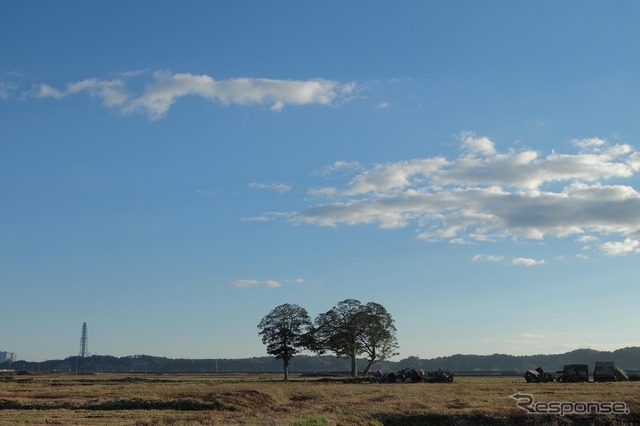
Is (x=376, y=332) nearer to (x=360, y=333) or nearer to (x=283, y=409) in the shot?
(x=360, y=333)

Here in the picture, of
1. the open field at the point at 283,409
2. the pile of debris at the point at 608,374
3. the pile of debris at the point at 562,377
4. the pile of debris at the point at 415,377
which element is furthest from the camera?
the pile of debris at the point at 608,374

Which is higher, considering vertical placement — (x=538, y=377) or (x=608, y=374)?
(x=608, y=374)

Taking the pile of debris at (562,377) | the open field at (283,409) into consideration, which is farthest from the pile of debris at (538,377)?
the open field at (283,409)

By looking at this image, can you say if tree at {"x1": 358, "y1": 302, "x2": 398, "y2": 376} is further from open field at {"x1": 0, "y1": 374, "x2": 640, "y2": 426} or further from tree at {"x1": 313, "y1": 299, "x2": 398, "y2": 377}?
open field at {"x1": 0, "y1": 374, "x2": 640, "y2": 426}

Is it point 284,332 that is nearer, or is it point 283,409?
point 283,409

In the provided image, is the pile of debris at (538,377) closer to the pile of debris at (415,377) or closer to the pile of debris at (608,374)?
the pile of debris at (608,374)

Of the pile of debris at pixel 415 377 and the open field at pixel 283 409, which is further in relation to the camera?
the pile of debris at pixel 415 377

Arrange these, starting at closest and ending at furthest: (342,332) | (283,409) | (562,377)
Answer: (283,409)
(562,377)
(342,332)

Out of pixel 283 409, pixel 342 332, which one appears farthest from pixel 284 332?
pixel 283 409

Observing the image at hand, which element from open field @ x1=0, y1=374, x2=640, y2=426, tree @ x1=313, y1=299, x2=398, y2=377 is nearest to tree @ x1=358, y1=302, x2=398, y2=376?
tree @ x1=313, y1=299, x2=398, y2=377

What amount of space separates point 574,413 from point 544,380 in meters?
48.9

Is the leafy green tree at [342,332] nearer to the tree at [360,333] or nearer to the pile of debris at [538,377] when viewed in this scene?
the tree at [360,333]

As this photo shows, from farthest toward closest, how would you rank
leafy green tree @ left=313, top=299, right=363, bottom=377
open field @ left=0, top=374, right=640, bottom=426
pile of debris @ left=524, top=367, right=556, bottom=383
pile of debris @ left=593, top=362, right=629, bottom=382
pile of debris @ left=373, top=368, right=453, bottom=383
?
leafy green tree @ left=313, top=299, right=363, bottom=377, pile of debris @ left=593, top=362, right=629, bottom=382, pile of debris @ left=373, top=368, right=453, bottom=383, pile of debris @ left=524, top=367, right=556, bottom=383, open field @ left=0, top=374, right=640, bottom=426

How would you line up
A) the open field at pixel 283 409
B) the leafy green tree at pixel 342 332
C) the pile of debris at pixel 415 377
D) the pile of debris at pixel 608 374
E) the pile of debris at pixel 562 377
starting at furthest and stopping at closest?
the leafy green tree at pixel 342 332
the pile of debris at pixel 608 374
the pile of debris at pixel 415 377
the pile of debris at pixel 562 377
the open field at pixel 283 409
